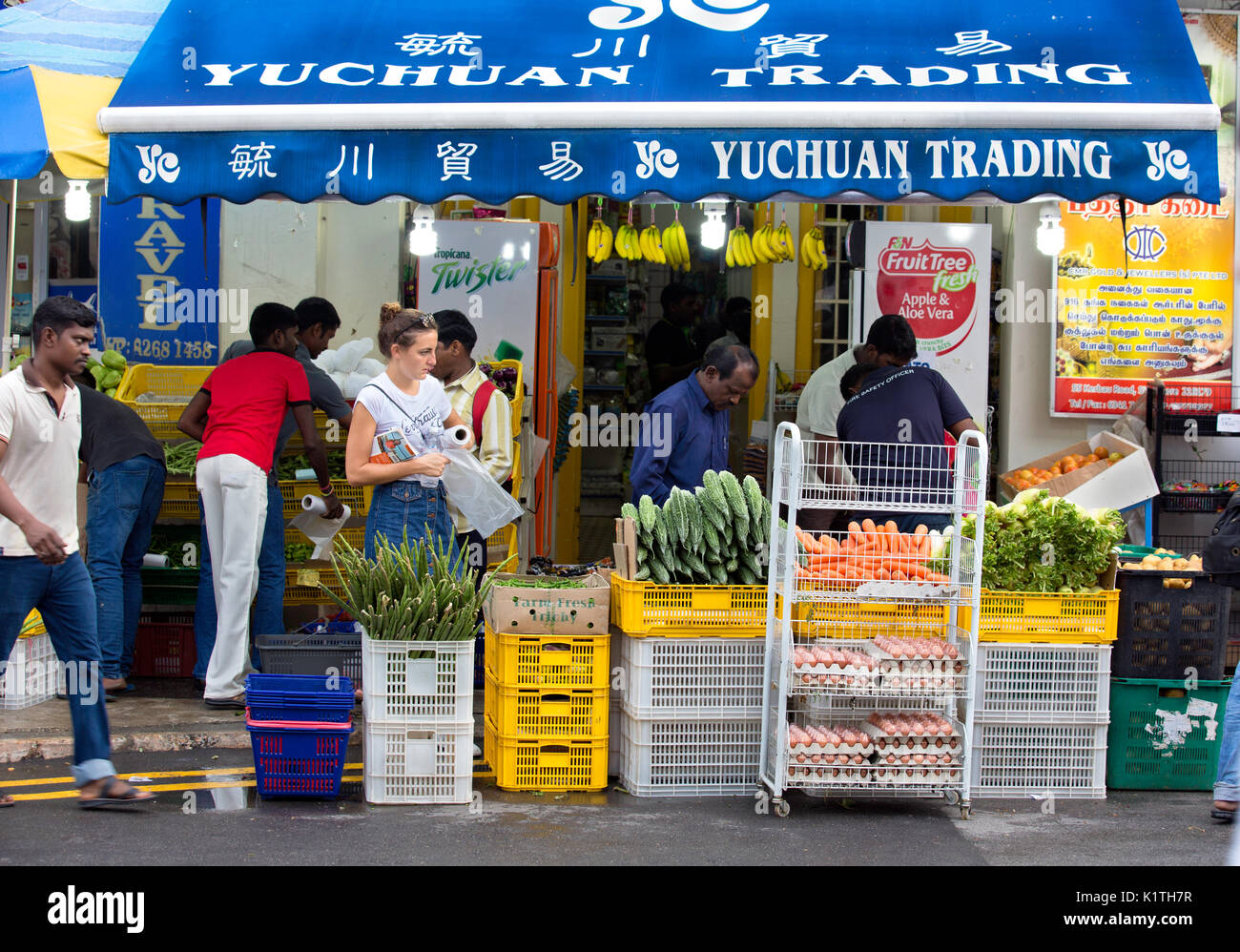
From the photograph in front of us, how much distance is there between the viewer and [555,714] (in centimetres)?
636

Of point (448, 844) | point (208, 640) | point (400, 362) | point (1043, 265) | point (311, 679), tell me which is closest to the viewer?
point (448, 844)

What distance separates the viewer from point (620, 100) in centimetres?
697

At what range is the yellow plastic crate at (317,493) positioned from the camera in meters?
8.66

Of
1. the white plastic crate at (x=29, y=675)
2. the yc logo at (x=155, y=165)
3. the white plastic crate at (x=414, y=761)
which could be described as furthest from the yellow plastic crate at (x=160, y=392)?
the white plastic crate at (x=414, y=761)

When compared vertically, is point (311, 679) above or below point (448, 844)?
above

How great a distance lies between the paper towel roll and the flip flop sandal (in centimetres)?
226

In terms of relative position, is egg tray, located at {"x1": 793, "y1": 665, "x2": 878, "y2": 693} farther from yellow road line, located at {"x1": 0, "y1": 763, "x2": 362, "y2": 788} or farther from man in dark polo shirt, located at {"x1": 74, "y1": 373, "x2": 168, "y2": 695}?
man in dark polo shirt, located at {"x1": 74, "y1": 373, "x2": 168, "y2": 695}

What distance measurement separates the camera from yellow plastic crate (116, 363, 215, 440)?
879cm

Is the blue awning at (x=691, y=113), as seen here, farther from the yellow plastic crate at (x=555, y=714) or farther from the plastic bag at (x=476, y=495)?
the yellow plastic crate at (x=555, y=714)

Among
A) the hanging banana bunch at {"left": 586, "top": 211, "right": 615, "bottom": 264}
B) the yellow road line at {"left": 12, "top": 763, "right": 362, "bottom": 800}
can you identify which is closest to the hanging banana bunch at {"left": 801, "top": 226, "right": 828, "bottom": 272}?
the hanging banana bunch at {"left": 586, "top": 211, "right": 615, "bottom": 264}

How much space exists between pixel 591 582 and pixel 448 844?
1612 millimetres

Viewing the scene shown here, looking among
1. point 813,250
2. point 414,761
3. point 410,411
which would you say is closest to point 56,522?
point 410,411

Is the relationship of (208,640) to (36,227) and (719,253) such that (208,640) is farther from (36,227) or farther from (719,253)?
(719,253)
